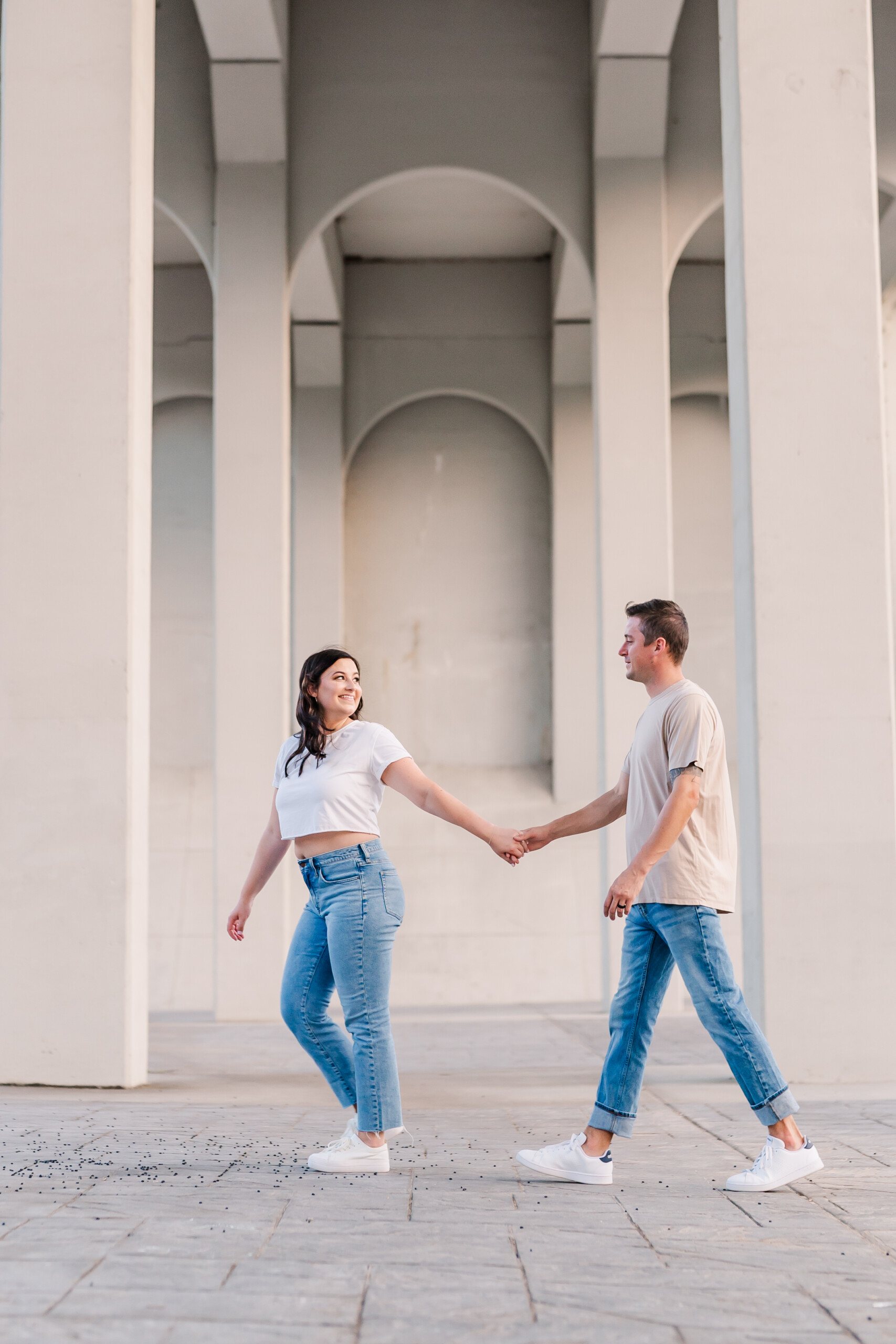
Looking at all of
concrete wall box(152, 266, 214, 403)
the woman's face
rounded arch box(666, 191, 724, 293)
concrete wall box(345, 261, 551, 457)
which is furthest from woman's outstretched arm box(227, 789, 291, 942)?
concrete wall box(152, 266, 214, 403)

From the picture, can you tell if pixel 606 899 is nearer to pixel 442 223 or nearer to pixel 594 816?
pixel 594 816

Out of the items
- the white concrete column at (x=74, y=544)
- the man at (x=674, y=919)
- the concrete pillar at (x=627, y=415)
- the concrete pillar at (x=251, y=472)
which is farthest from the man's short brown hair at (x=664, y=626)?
the concrete pillar at (x=251, y=472)

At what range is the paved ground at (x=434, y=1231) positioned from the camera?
8.83 ft

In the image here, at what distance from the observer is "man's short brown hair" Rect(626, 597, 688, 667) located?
14.1 feet

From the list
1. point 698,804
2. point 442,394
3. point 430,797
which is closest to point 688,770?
point 698,804

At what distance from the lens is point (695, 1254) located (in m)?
3.21

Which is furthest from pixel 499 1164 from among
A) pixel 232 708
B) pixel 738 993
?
pixel 232 708

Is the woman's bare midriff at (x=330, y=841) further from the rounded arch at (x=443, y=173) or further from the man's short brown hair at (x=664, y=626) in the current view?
the rounded arch at (x=443, y=173)

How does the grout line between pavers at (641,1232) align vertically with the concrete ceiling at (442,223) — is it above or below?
below

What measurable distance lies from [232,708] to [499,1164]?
764 centimetres

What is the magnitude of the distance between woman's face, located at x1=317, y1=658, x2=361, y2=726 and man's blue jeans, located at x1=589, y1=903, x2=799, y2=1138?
1.17m

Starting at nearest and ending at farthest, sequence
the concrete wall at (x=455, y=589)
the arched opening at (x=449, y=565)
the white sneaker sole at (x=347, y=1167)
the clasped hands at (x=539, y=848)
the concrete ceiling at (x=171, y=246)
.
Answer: the clasped hands at (x=539, y=848), the white sneaker sole at (x=347, y=1167), the concrete ceiling at (x=171, y=246), the concrete wall at (x=455, y=589), the arched opening at (x=449, y=565)

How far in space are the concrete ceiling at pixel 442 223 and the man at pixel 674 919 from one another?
12.0 meters

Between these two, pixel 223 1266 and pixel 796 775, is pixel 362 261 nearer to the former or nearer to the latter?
pixel 796 775
